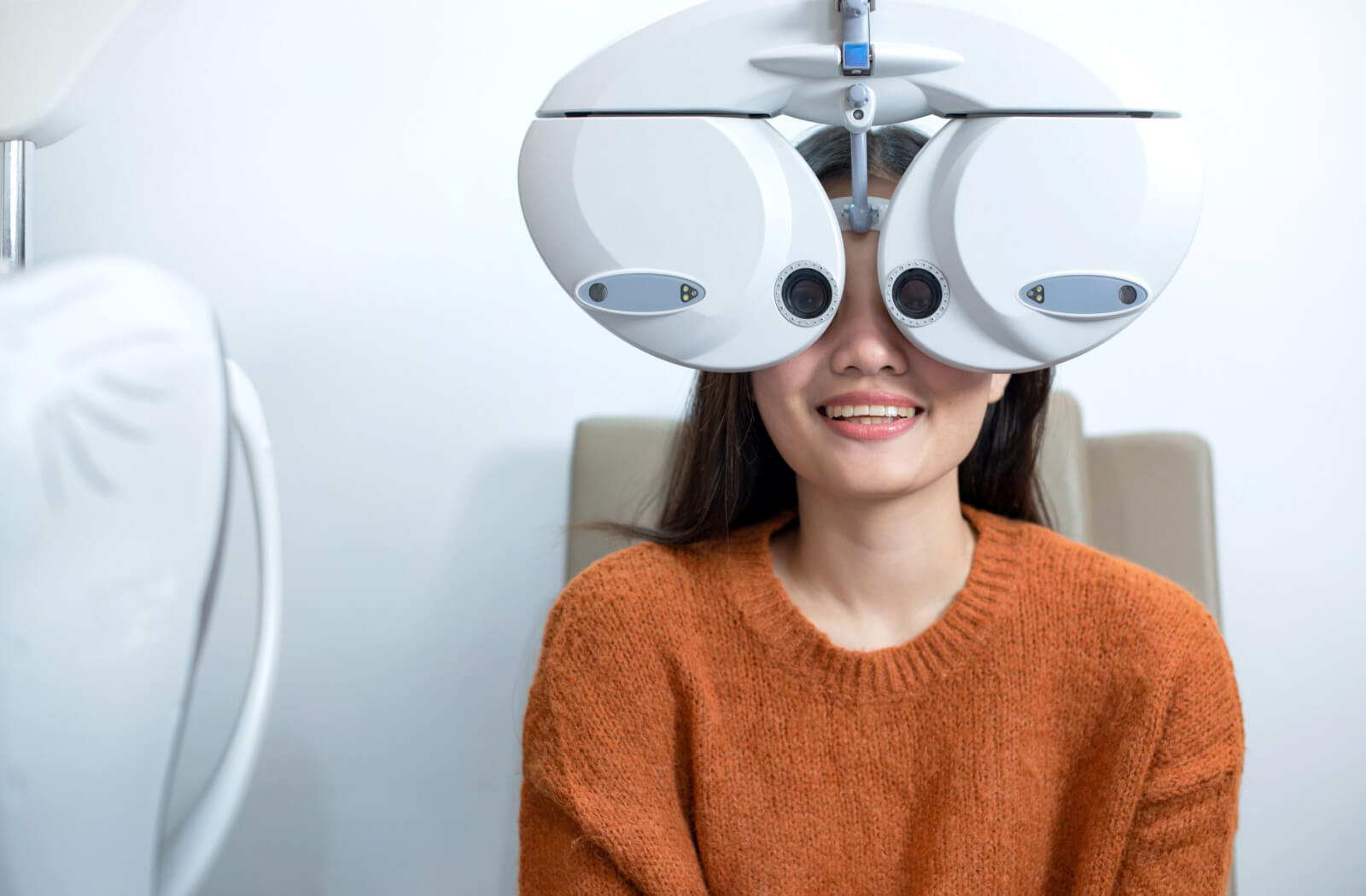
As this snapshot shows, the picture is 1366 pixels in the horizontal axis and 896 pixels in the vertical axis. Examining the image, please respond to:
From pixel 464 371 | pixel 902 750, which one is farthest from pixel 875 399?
pixel 464 371

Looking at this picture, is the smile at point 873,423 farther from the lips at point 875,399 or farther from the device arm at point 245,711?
the device arm at point 245,711

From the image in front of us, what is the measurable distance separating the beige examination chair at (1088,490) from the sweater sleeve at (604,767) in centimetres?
29

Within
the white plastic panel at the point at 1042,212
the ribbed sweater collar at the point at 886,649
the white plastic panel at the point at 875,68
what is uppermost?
the white plastic panel at the point at 875,68

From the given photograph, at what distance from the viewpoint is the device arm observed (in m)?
0.63

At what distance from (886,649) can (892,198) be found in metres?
0.37

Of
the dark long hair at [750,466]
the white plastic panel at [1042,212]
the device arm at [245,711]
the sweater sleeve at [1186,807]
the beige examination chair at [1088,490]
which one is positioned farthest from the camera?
the beige examination chair at [1088,490]

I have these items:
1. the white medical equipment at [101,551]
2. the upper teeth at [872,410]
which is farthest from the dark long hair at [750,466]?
the white medical equipment at [101,551]

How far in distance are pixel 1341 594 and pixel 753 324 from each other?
1031mm

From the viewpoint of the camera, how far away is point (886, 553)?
2.69 feet

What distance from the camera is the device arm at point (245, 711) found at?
0.63 meters

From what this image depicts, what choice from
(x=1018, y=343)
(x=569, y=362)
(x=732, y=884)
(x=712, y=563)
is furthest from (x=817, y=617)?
(x=569, y=362)

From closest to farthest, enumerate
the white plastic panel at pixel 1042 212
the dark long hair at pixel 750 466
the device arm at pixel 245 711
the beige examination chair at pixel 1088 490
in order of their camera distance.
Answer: the white plastic panel at pixel 1042 212, the device arm at pixel 245 711, the dark long hair at pixel 750 466, the beige examination chair at pixel 1088 490

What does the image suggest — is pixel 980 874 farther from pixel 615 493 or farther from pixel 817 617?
pixel 615 493

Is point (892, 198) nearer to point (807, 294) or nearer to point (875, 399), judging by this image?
point (807, 294)
